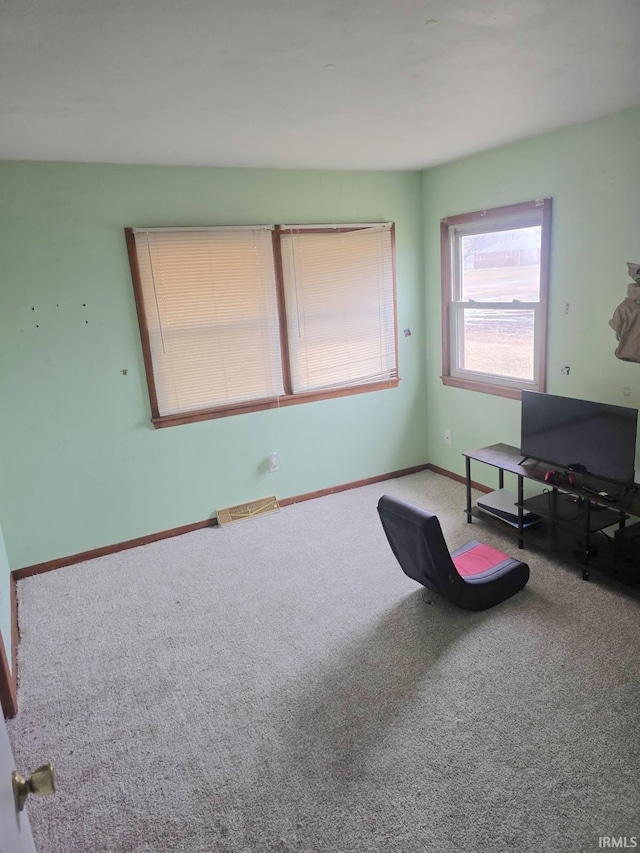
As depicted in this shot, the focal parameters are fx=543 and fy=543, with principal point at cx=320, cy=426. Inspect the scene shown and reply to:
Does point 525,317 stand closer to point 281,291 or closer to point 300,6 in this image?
point 281,291

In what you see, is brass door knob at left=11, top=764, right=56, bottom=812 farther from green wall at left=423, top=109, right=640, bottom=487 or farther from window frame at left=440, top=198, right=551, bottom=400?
window frame at left=440, top=198, right=551, bottom=400

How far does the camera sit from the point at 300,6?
5.07ft

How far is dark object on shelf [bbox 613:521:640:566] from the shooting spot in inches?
118

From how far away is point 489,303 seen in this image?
4.13 metres

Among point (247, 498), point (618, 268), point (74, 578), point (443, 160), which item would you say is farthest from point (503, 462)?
point (74, 578)

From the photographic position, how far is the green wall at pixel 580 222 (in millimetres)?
3025

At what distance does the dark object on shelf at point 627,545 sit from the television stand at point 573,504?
0.07 m

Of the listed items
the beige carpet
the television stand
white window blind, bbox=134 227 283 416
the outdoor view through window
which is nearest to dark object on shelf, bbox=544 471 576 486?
the television stand

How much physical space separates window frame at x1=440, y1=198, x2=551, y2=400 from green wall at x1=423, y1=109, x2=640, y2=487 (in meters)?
0.05

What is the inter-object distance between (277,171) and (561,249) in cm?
203

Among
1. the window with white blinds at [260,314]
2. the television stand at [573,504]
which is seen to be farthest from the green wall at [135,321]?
the television stand at [573,504]

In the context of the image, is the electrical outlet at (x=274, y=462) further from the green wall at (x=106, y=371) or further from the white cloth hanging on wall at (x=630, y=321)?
the white cloth hanging on wall at (x=630, y=321)

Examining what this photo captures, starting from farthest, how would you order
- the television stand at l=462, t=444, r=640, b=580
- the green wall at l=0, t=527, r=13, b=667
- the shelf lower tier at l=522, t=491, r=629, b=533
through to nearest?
the shelf lower tier at l=522, t=491, r=629, b=533 → the television stand at l=462, t=444, r=640, b=580 → the green wall at l=0, t=527, r=13, b=667

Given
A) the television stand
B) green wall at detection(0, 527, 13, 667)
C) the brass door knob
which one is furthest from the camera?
the television stand
